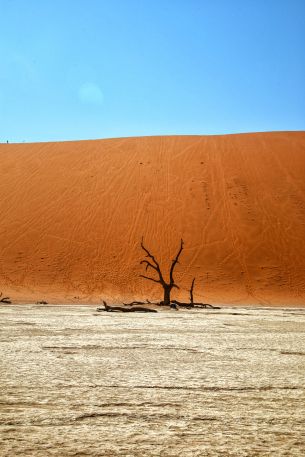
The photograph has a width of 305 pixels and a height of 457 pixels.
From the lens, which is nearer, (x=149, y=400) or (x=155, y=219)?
(x=149, y=400)

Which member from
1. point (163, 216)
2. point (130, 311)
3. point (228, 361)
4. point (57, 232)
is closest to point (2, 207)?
point (57, 232)

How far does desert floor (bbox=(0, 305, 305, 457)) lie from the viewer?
5.26ft

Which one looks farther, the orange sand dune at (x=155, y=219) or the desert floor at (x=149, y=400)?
the orange sand dune at (x=155, y=219)

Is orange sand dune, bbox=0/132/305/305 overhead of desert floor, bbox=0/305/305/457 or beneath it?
overhead

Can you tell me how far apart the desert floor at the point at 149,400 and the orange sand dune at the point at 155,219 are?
15841 millimetres

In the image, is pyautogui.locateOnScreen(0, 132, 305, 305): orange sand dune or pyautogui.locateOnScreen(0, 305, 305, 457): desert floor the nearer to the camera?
pyautogui.locateOnScreen(0, 305, 305, 457): desert floor

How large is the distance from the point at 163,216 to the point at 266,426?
25.8 metres

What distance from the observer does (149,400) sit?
2.22 m

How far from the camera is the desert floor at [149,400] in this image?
1604 mm

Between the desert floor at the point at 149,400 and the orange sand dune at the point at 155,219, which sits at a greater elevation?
the orange sand dune at the point at 155,219

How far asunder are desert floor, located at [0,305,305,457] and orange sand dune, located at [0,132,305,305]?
15.8 meters

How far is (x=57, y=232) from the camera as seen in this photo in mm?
26672

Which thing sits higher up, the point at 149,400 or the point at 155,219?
the point at 155,219

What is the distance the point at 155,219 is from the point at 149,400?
2528 cm
